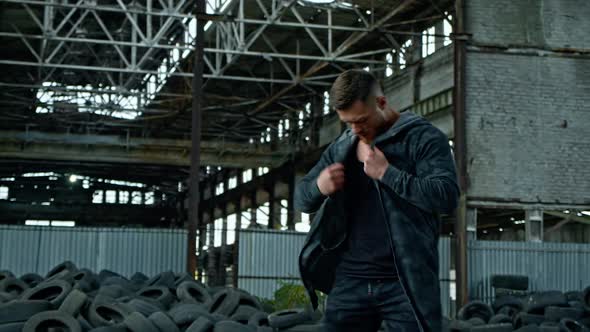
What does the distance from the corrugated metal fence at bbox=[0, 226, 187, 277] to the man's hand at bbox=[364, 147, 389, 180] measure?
1732cm

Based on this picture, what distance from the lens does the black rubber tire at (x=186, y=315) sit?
9219mm

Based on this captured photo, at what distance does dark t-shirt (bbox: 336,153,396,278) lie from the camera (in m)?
3.27

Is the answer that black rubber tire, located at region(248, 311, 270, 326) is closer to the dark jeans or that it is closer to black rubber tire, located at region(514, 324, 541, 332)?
black rubber tire, located at region(514, 324, 541, 332)

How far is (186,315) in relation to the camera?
9.30 m

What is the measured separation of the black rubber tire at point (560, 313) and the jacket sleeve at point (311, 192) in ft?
26.7

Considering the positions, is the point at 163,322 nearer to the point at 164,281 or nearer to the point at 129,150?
the point at 164,281

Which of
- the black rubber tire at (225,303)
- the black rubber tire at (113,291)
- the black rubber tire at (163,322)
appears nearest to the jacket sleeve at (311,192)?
the black rubber tire at (163,322)

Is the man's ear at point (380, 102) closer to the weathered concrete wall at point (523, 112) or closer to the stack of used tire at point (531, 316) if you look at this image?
the stack of used tire at point (531, 316)

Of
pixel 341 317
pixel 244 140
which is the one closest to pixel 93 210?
pixel 244 140

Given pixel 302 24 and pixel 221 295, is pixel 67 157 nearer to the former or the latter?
pixel 302 24

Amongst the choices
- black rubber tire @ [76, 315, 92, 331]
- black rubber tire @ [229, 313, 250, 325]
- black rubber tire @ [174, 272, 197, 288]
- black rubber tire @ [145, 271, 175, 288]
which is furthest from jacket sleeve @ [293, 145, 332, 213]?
black rubber tire @ [145, 271, 175, 288]

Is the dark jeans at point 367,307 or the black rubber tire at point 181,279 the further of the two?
the black rubber tire at point 181,279

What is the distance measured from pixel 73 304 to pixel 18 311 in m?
0.52

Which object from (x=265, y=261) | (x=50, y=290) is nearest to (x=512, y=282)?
(x=265, y=261)
